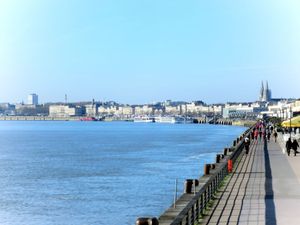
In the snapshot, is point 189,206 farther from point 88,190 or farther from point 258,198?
point 88,190

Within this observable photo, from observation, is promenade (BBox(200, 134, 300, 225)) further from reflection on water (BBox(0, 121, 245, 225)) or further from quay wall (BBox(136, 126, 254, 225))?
reflection on water (BBox(0, 121, 245, 225))

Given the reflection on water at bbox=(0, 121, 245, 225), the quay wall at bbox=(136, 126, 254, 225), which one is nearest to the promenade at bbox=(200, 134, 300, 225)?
the quay wall at bbox=(136, 126, 254, 225)

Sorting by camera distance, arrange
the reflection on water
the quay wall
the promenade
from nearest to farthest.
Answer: the quay wall
the promenade
the reflection on water

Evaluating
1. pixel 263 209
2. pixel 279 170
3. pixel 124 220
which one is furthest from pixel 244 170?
pixel 263 209

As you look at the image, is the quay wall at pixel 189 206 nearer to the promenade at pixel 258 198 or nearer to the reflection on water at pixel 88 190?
the promenade at pixel 258 198

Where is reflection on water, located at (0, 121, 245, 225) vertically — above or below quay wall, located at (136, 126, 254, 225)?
below

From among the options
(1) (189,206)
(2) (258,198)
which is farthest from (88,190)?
(1) (189,206)

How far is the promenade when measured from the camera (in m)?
16.9

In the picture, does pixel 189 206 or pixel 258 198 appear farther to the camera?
pixel 258 198

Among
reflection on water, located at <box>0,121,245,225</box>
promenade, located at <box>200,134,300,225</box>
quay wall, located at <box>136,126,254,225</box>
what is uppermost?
quay wall, located at <box>136,126,254,225</box>

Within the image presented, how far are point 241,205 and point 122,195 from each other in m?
15.3

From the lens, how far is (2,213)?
2967 centimetres

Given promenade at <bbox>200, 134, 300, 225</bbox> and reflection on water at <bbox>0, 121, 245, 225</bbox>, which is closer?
promenade at <bbox>200, 134, 300, 225</bbox>

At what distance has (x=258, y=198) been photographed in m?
21.1
